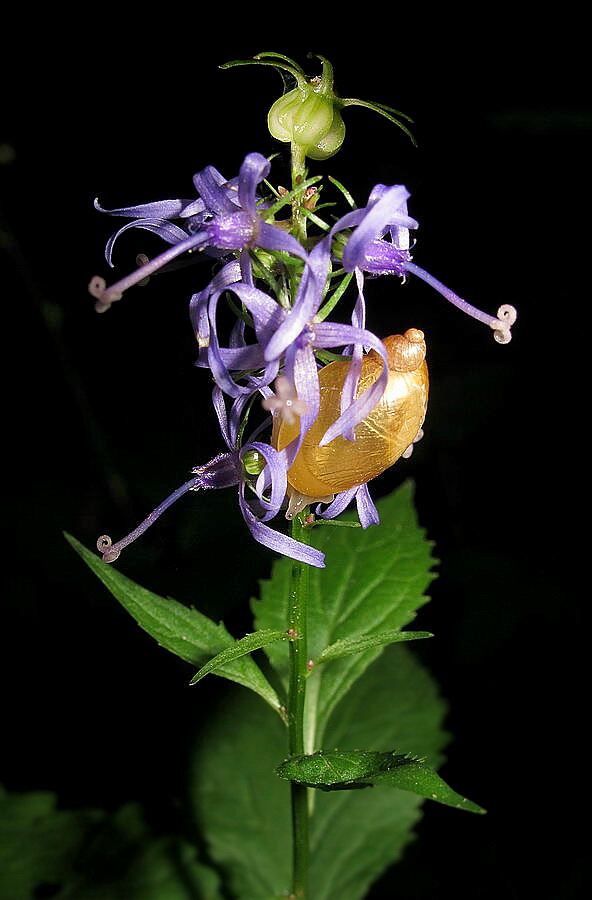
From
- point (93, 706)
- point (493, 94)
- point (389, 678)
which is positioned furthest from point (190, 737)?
point (493, 94)

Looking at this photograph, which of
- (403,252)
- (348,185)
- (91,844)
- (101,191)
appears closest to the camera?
(403,252)

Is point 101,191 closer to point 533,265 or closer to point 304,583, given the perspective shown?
point 533,265

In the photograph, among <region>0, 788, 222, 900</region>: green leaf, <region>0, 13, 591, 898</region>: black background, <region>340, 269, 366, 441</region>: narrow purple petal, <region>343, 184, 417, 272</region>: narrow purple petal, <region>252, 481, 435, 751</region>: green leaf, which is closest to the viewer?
<region>343, 184, 417, 272</region>: narrow purple petal

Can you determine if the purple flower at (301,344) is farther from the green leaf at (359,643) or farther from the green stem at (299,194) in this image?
the green leaf at (359,643)

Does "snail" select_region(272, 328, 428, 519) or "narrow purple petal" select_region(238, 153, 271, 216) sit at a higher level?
"narrow purple petal" select_region(238, 153, 271, 216)

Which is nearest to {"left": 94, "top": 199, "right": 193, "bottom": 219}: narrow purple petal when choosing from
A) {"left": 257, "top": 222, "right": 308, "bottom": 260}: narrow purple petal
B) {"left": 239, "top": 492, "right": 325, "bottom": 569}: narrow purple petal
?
{"left": 257, "top": 222, "right": 308, "bottom": 260}: narrow purple petal

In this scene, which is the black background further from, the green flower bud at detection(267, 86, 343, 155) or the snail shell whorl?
the green flower bud at detection(267, 86, 343, 155)

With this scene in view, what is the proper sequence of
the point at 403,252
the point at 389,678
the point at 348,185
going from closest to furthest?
1. the point at 403,252
2. the point at 389,678
3. the point at 348,185

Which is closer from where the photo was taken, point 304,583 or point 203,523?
point 304,583
